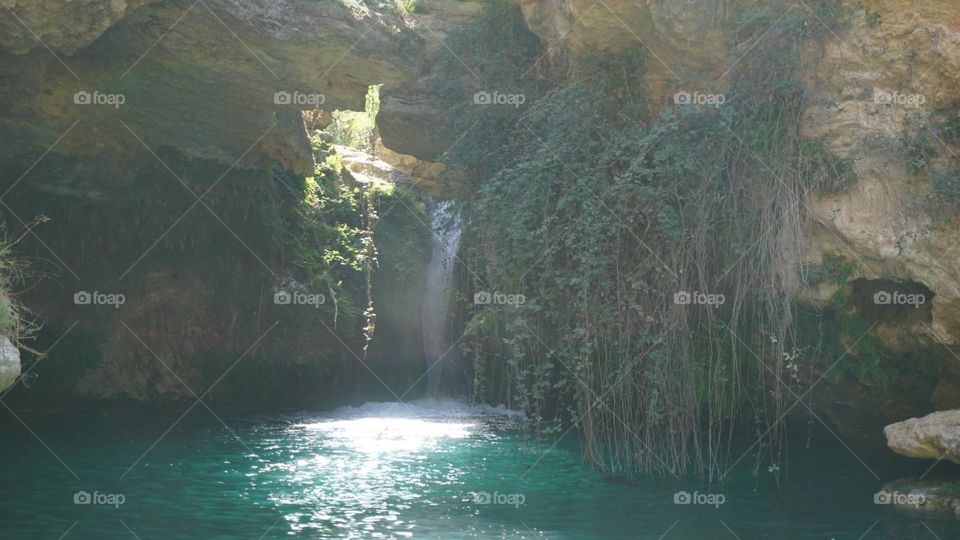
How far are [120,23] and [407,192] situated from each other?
27.9 feet

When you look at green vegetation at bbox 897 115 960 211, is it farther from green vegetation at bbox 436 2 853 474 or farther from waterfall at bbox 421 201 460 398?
waterfall at bbox 421 201 460 398

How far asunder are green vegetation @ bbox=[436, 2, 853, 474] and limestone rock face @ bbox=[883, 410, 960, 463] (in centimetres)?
113

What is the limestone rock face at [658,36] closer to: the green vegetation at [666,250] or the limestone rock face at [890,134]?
the green vegetation at [666,250]

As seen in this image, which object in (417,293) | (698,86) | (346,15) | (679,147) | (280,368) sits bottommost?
(280,368)

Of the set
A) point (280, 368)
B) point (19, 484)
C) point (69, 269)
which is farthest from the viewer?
point (280, 368)

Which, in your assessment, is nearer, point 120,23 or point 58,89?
point 120,23

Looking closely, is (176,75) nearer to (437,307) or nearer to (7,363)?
(7,363)

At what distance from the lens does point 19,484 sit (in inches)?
372

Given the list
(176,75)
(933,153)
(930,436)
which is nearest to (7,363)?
(176,75)

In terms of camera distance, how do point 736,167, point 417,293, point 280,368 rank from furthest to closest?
point 417,293, point 280,368, point 736,167

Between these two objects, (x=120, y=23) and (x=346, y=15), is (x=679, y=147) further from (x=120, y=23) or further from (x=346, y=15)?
(x=120, y=23)

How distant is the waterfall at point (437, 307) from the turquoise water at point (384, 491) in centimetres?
399

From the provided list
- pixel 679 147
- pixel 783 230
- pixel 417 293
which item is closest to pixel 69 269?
pixel 417 293

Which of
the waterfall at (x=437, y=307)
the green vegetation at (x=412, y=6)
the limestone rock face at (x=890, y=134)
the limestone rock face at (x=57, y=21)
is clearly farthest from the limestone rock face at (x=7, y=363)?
the waterfall at (x=437, y=307)
